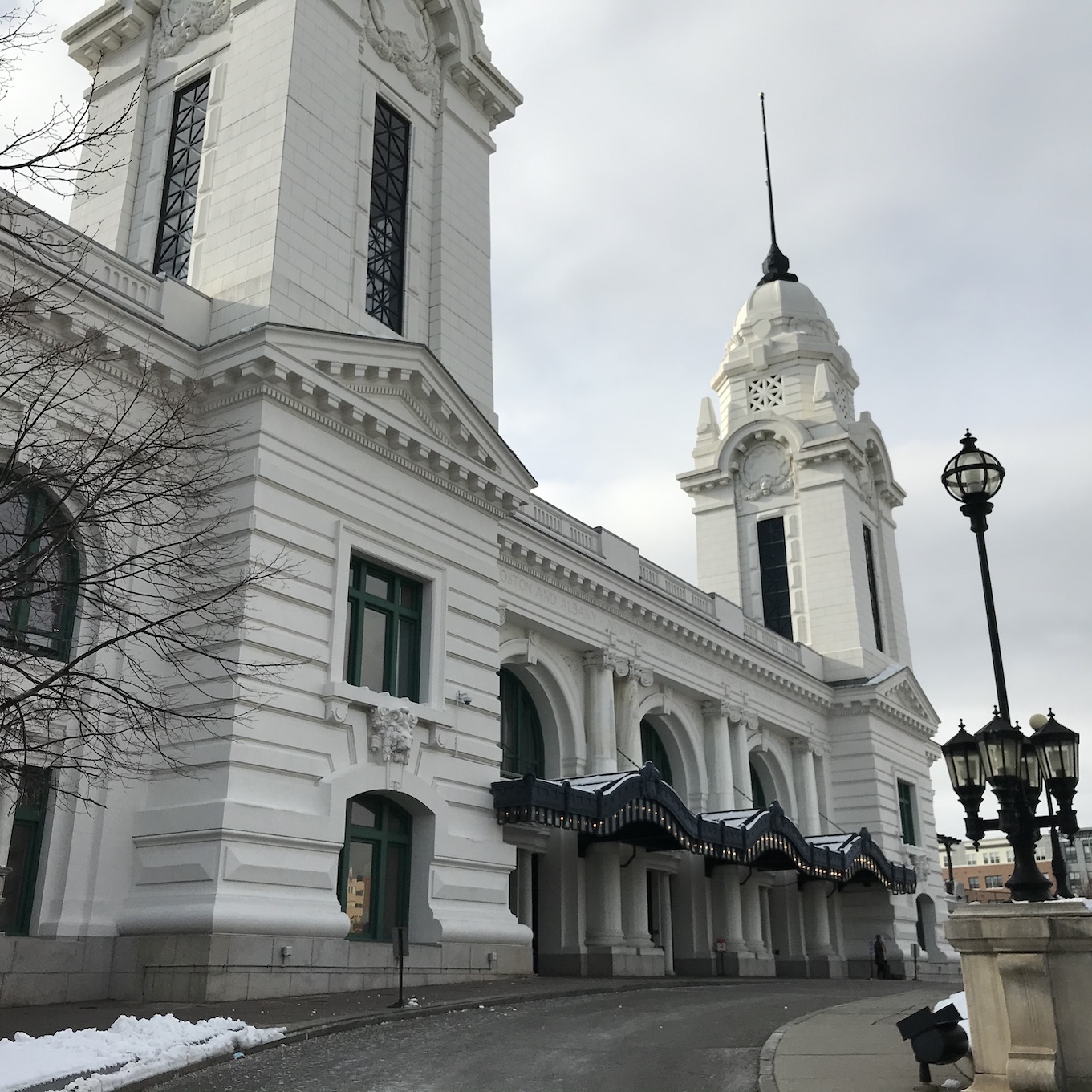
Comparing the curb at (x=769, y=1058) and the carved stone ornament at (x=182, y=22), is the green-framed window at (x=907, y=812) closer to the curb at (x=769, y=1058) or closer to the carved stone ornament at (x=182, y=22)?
the curb at (x=769, y=1058)

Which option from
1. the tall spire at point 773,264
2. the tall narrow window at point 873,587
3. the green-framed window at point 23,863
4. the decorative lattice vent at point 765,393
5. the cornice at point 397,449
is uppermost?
the tall spire at point 773,264

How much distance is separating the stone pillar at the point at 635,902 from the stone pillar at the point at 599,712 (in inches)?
90.3

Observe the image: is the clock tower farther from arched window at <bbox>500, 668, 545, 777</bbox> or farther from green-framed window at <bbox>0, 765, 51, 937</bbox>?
green-framed window at <bbox>0, 765, 51, 937</bbox>

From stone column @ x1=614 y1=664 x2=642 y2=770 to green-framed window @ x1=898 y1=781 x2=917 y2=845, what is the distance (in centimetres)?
1864

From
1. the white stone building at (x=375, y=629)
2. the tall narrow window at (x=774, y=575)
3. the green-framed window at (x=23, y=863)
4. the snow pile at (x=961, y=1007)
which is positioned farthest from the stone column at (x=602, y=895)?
the tall narrow window at (x=774, y=575)

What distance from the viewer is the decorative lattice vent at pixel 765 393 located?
167 feet

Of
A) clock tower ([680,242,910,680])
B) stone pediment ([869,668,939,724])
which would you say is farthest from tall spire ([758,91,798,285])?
stone pediment ([869,668,939,724])

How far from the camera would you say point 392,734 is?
20.3 m

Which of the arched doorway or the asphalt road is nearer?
the asphalt road

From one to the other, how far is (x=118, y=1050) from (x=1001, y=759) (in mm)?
8680

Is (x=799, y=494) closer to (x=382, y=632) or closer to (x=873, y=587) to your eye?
(x=873, y=587)

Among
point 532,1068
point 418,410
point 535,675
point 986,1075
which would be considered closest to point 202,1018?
point 532,1068

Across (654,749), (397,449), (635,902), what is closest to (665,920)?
Answer: (635,902)

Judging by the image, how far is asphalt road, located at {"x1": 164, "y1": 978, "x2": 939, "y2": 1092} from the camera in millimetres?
10328
